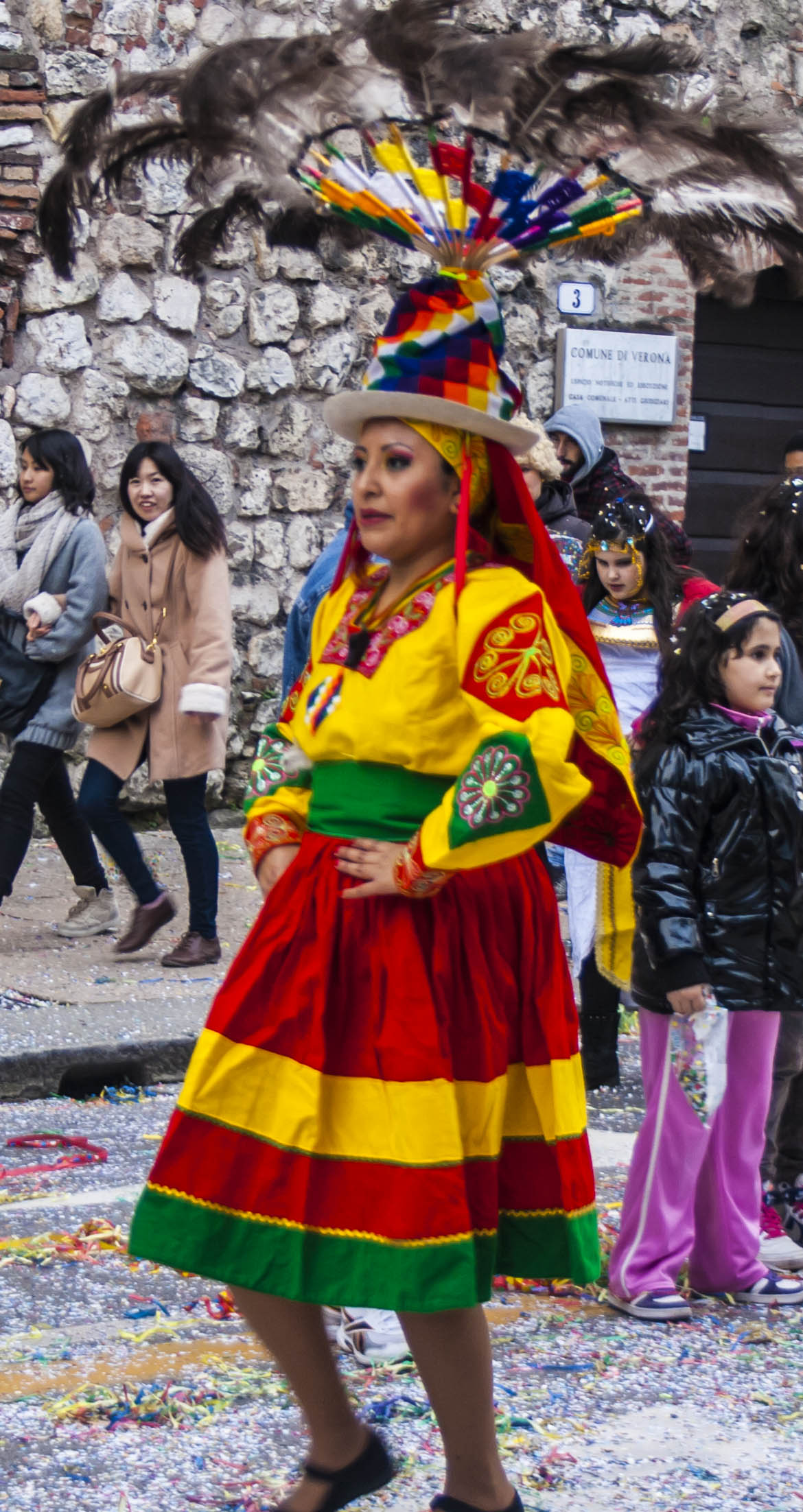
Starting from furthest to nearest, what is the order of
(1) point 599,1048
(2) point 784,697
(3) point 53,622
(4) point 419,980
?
(3) point 53,622 → (1) point 599,1048 → (2) point 784,697 → (4) point 419,980

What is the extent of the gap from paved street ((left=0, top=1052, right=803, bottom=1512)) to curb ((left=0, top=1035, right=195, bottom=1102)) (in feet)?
4.34

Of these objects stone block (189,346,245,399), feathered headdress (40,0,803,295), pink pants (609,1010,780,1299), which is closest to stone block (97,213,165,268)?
stone block (189,346,245,399)

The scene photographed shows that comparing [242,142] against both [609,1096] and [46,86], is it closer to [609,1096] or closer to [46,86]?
[609,1096]

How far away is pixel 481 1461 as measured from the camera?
262 centimetres

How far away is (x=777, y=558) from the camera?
516 cm

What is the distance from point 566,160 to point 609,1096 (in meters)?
3.44

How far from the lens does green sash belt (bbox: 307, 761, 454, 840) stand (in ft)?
8.75

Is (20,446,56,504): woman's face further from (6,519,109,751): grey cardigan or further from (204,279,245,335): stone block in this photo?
(204,279,245,335): stone block

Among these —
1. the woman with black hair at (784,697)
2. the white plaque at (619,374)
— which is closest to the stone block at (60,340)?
the white plaque at (619,374)

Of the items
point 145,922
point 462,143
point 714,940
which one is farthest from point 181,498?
point 462,143

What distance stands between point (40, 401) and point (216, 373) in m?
0.94

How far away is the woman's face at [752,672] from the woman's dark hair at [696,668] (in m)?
0.01

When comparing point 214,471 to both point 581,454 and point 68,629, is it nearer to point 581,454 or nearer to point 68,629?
point 581,454

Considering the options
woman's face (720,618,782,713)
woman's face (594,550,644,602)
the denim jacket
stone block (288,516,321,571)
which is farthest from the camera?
stone block (288,516,321,571)
